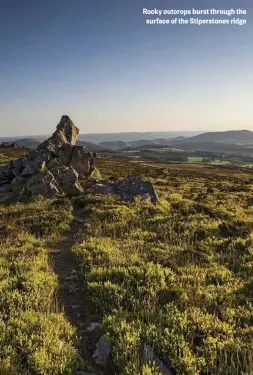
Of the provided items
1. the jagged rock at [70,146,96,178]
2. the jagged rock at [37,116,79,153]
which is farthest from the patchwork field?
the jagged rock at [37,116,79,153]

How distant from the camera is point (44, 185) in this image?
77.3 ft

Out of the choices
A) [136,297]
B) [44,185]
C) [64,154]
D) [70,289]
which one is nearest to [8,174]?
[64,154]

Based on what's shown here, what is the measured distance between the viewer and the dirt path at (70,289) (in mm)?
8250

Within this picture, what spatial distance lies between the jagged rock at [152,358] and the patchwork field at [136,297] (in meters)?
0.05

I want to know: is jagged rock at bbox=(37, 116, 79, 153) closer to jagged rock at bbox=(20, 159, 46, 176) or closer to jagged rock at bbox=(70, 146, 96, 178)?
jagged rock at bbox=(70, 146, 96, 178)

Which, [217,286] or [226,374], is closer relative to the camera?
[226,374]

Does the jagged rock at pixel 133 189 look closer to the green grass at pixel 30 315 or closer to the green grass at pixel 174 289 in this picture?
the green grass at pixel 174 289

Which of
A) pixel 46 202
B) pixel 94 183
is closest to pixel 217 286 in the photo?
pixel 46 202

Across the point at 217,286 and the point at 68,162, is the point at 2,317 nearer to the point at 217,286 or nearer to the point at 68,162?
the point at 217,286

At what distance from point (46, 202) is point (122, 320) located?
47.0 feet

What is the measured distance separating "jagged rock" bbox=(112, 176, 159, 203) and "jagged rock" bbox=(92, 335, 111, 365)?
52.8ft

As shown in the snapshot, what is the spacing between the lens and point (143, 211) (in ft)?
66.4

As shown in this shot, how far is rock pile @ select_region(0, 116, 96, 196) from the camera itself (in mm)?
23891

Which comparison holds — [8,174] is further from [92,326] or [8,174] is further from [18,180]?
[92,326]
